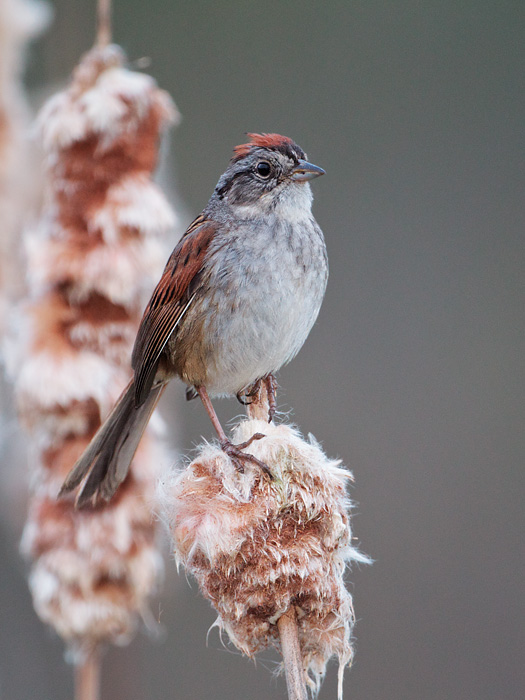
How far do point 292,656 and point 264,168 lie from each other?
4.52ft

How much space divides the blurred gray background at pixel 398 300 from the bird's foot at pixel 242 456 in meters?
2.13

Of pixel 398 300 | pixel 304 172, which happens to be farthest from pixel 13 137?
pixel 398 300

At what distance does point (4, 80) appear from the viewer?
8.64 feet

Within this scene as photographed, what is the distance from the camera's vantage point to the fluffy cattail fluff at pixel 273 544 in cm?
149

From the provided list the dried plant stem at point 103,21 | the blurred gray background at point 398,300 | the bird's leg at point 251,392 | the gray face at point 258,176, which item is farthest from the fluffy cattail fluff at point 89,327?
the blurred gray background at point 398,300

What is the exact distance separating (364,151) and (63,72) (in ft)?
10.4

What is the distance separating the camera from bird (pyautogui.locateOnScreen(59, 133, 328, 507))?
214 centimetres

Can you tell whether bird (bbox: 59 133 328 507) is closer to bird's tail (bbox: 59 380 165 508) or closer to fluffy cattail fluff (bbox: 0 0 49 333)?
bird's tail (bbox: 59 380 165 508)

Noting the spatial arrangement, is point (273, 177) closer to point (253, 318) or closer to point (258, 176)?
point (258, 176)

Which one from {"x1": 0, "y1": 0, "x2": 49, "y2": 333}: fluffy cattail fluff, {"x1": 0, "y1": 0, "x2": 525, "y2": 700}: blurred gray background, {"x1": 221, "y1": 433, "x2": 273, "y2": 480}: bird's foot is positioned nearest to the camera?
{"x1": 221, "y1": 433, "x2": 273, "y2": 480}: bird's foot

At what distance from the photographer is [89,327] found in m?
2.36

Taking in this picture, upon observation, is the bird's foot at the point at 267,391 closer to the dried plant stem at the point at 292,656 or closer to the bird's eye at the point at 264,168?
the bird's eye at the point at 264,168

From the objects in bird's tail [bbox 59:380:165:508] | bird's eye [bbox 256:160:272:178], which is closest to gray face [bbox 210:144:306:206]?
bird's eye [bbox 256:160:272:178]

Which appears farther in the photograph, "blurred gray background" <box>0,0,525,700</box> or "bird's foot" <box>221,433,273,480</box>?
"blurred gray background" <box>0,0,525,700</box>
